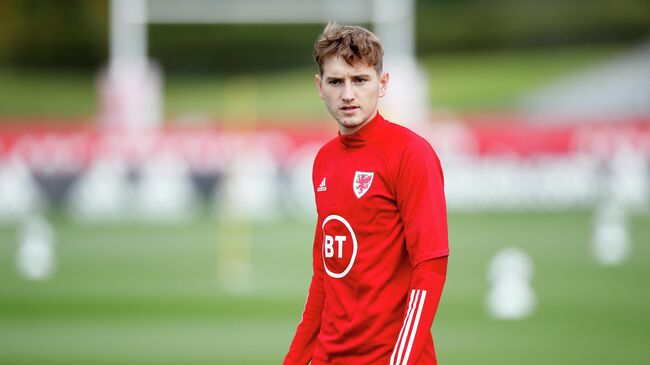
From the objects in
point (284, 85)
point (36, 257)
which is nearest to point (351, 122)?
point (36, 257)

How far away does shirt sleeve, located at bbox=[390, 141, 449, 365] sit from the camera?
13.0 feet

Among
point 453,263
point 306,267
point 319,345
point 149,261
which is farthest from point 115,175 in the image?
point 319,345

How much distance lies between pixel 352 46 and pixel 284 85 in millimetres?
40916

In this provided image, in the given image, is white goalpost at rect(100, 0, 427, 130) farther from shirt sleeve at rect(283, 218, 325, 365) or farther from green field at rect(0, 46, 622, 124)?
shirt sleeve at rect(283, 218, 325, 365)

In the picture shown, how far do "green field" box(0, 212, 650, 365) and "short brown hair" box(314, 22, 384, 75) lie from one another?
557cm

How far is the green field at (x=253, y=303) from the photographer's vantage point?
984 cm

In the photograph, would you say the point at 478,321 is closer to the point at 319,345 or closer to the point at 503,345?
the point at 503,345

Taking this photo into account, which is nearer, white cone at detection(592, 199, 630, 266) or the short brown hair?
the short brown hair

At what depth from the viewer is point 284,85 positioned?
44844mm

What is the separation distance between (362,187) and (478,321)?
24.1ft

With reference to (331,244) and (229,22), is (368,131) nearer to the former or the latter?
(331,244)

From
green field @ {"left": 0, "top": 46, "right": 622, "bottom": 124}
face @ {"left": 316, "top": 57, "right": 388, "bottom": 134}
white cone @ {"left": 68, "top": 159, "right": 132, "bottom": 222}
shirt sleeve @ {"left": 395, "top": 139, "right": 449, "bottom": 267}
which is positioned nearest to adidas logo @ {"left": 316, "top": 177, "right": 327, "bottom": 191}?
face @ {"left": 316, "top": 57, "right": 388, "bottom": 134}

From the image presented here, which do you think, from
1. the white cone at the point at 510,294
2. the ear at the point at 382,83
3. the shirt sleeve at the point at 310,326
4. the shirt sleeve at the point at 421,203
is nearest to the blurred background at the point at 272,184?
the white cone at the point at 510,294

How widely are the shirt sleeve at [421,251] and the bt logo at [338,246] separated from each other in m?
0.27
